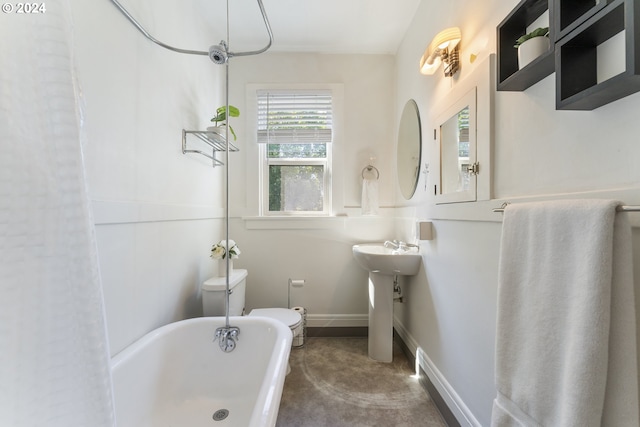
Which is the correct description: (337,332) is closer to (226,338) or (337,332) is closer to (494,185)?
(226,338)

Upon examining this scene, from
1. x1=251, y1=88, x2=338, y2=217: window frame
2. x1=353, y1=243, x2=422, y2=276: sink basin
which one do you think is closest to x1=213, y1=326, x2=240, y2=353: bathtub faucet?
x1=353, y1=243, x2=422, y2=276: sink basin

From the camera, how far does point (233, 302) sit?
1.72 metres

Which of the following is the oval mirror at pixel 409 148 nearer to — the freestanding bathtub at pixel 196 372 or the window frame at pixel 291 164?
the window frame at pixel 291 164

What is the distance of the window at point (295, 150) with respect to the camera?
2283mm

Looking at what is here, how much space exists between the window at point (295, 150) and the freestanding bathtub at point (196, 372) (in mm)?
1219

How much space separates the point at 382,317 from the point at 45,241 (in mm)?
1859

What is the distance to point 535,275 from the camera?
0.68 metres

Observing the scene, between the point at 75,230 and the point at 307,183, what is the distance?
6.72ft

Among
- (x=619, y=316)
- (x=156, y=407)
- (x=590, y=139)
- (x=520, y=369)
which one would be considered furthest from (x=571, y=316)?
(x=156, y=407)

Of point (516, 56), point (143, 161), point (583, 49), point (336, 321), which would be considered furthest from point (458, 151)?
point (336, 321)

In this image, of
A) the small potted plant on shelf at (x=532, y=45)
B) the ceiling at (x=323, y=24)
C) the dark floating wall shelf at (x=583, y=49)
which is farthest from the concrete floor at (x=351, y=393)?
the ceiling at (x=323, y=24)

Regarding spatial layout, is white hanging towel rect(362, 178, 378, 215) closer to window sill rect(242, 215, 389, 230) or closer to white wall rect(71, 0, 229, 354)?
window sill rect(242, 215, 389, 230)

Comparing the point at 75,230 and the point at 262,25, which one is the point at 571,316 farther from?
the point at 262,25

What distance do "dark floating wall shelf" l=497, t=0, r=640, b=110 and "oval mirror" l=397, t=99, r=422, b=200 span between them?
1000 millimetres
